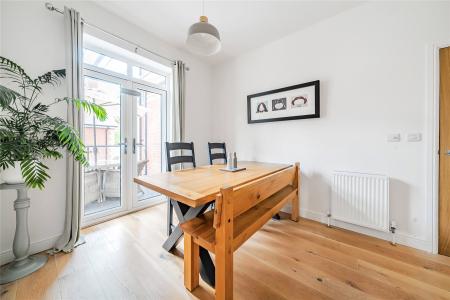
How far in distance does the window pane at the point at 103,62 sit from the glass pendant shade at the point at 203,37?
1.56 meters

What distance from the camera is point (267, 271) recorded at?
1479mm

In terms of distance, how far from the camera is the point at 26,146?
4.38 feet

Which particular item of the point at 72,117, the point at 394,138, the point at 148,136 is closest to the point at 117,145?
the point at 148,136

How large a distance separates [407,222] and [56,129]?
135 inches

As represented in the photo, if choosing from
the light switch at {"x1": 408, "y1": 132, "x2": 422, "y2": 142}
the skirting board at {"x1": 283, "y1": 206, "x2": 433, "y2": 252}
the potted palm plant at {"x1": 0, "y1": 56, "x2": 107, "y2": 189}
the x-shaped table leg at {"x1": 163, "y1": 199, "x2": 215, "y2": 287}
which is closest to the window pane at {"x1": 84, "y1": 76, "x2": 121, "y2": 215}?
the potted palm plant at {"x1": 0, "y1": 56, "x2": 107, "y2": 189}

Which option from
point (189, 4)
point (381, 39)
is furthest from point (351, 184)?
point (189, 4)

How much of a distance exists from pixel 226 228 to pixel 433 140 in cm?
216

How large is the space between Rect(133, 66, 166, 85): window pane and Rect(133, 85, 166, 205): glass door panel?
0.14 metres

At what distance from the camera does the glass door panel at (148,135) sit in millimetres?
2812

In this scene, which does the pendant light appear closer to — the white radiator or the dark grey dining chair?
the dark grey dining chair

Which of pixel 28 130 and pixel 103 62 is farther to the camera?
pixel 103 62

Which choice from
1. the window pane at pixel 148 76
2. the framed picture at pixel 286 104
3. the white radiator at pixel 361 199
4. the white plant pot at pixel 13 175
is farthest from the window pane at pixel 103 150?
the white radiator at pixel 361 199

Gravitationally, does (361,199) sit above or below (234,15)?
below

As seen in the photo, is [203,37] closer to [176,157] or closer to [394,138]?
[176,157]
